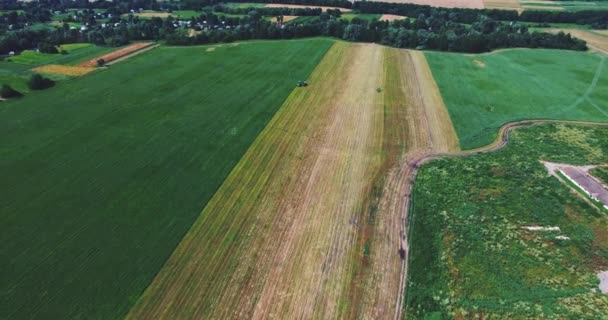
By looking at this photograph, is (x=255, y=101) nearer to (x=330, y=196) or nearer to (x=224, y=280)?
(x=330, y=196)

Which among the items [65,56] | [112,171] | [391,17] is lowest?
[112,171]

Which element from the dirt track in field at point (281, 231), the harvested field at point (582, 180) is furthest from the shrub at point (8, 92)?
the harvested field at point (582, 180)

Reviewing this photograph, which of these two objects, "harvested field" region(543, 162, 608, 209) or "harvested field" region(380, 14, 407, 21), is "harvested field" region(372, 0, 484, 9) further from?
"harvested field" region(543, 162, 608, 209)

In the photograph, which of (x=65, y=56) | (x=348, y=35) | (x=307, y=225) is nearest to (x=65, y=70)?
(x=65, y=56)

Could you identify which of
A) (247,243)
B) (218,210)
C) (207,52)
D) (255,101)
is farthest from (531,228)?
(207,52)

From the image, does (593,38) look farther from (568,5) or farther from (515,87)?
(515,87)

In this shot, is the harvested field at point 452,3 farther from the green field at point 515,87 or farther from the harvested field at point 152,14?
the harvested field at point 152,14

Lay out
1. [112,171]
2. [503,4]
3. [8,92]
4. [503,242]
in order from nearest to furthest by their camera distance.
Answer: [503,242] → [112,171] → [8,92] → [503,4]

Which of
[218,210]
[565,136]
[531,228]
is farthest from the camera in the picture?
[565,136]
